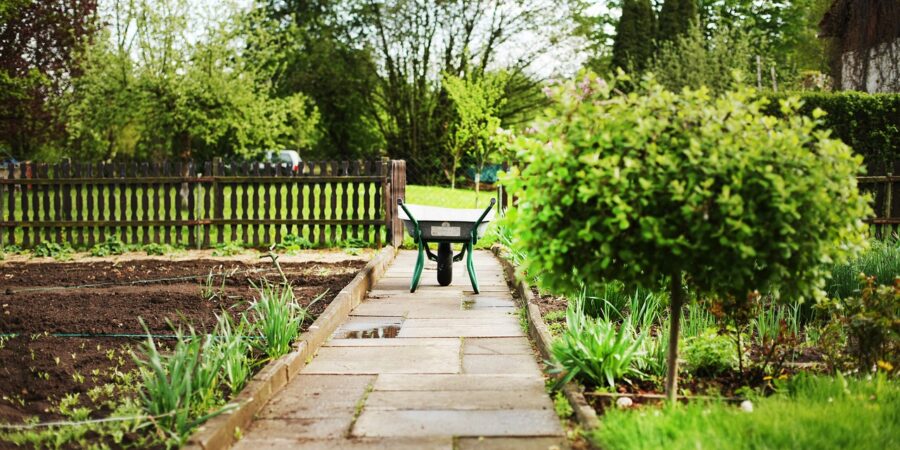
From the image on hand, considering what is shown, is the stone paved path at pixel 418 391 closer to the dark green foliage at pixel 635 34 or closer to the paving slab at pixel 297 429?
the paving slab at pixel 297 429

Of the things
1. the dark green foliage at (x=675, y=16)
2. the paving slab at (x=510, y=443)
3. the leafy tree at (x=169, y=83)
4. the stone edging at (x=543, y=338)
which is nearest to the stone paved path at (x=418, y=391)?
the paving slab at (x=510, y=443)

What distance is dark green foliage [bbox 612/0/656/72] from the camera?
31453 millimetres

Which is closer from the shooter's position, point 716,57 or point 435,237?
point 435,237

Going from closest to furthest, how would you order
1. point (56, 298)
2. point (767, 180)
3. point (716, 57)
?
point (767, 180), point (56, 298), point (716, 57)

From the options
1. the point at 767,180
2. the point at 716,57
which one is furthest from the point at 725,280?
the point at 716,57

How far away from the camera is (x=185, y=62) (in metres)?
17.6

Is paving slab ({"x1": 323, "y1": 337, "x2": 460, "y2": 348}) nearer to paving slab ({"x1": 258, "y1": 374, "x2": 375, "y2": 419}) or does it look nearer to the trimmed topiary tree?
paving slab ({"x1": 258, "y1": 374, "x2": 375, "y2": 419})

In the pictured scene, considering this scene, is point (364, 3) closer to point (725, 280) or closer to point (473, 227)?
point (473, 227)

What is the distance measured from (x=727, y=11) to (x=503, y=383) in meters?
37.1

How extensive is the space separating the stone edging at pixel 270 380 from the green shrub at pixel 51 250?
602cm

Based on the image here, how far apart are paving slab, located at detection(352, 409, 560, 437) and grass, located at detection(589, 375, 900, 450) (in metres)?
0.32

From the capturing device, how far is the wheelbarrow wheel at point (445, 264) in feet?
25.6

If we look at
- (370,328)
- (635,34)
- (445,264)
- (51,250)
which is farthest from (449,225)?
(635,34)

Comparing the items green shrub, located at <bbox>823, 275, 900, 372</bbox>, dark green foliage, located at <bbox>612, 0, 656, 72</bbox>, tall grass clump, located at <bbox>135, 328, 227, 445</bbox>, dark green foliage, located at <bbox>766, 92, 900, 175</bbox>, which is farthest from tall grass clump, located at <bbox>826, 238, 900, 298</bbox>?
dark green foliage, located at <bbox>612, 0, 656, 72</bbox>
